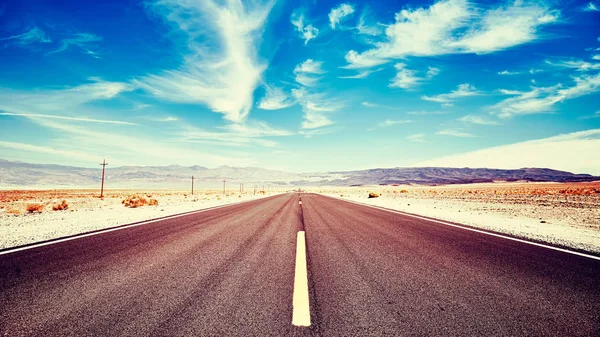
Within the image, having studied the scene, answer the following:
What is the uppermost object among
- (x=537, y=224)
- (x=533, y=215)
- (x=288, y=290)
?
(x=288, y=290)

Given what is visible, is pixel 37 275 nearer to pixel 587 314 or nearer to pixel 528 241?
pixel 587 314

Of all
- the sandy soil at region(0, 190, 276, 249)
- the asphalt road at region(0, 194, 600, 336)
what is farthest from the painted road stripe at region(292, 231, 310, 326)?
the sandy soil at region(0, 190, 276, 249)

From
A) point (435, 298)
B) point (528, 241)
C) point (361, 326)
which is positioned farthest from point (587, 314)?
point (528, 241)

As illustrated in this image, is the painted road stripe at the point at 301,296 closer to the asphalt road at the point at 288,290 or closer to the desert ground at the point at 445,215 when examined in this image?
the asphalt road at the point at 288,290

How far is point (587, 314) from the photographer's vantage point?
2406 millimetres

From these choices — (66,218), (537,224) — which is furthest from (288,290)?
(66,218)

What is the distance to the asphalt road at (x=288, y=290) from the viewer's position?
2.17 meters

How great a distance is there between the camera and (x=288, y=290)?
288 cm

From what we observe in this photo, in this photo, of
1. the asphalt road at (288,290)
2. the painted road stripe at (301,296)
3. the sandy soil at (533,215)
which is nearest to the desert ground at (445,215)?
the sandy soil at (533,215)

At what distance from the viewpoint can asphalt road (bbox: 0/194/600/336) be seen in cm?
217

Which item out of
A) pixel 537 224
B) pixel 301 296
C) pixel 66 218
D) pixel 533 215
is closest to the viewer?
pixel 301 296

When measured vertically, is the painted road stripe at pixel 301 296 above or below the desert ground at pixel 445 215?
above

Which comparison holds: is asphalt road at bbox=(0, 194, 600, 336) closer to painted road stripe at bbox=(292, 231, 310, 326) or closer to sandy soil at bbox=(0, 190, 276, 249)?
painted road stripe at bbox=(292, 231, 310, 326)

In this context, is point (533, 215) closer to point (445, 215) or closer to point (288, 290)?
point (445, 215)
